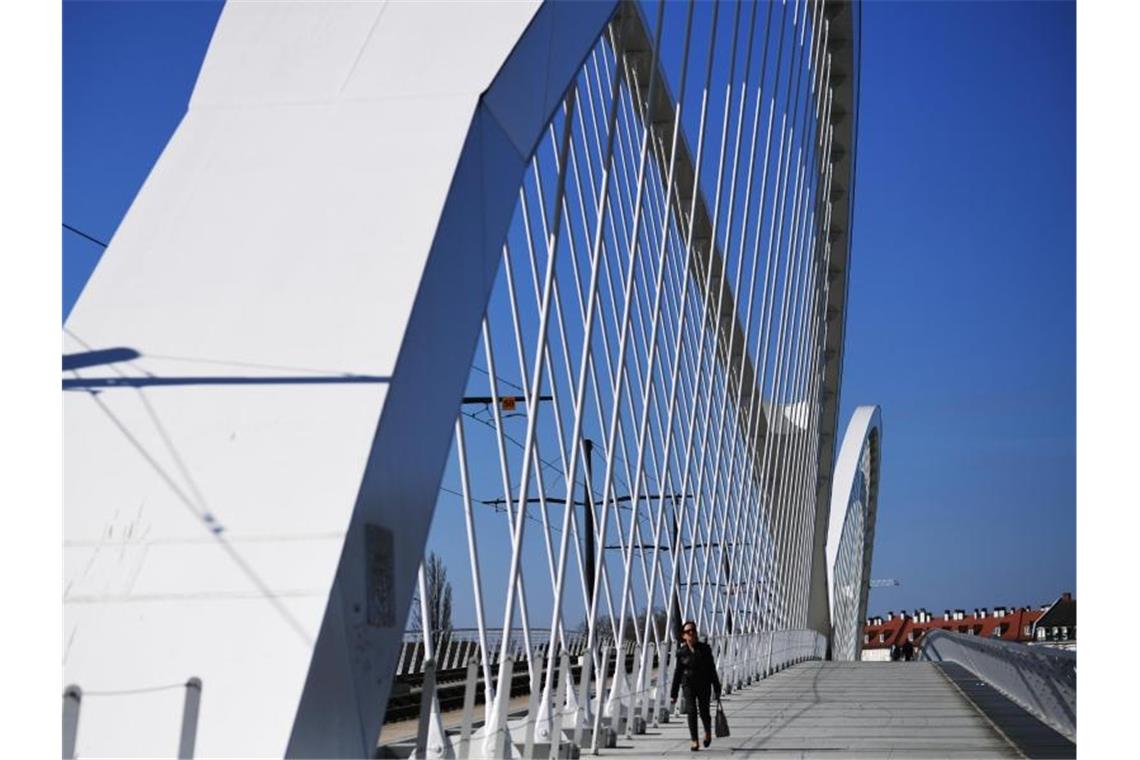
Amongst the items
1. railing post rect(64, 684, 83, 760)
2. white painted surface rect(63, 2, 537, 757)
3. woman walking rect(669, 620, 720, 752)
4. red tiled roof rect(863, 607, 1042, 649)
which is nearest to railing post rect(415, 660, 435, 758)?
white painted surface rect(63, 2, 537, 757)

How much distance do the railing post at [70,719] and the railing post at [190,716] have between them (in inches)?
24.9

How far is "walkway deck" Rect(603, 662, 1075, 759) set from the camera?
1128 cm

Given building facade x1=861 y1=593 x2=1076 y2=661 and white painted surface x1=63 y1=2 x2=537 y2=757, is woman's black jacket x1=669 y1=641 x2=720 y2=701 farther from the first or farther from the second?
building facade x1=861 y1=593 x2=1076 y2=661

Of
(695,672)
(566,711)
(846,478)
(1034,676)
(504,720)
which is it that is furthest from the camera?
(846,478)

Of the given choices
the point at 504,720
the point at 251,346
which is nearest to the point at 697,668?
the point at 504,720

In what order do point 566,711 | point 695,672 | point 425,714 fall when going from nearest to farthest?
point 425,714 < point 566,711 < point 695,672

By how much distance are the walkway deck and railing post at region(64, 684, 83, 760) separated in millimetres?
6766

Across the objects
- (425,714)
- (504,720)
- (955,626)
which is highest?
(425,714)

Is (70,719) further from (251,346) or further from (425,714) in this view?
(425,714)

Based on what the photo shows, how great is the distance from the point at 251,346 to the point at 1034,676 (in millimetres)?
9469

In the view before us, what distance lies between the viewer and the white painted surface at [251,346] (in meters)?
5.80

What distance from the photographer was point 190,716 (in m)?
5.69

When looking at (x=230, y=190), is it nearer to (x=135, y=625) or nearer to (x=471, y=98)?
(x=471, y=98)
